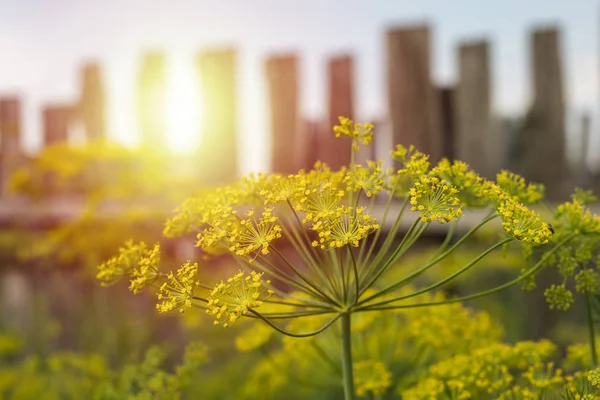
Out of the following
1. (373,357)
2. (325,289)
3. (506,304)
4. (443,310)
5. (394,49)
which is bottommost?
(506,304)

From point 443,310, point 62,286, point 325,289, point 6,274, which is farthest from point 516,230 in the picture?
point 6,274

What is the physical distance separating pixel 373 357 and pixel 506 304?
132 inches

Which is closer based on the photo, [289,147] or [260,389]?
[260,389]

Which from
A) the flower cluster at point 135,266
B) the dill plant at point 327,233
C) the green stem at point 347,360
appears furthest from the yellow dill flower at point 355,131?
the flower cluster at point 135,266

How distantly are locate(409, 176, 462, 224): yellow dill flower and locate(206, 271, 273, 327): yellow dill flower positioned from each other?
390mm

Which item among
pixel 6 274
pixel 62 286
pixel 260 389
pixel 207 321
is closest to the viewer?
pixel 260 389

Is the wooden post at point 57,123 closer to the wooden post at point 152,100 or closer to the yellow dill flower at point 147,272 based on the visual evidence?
the wooden post at point 152,100

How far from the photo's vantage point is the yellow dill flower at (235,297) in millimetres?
1315

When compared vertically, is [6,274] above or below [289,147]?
below

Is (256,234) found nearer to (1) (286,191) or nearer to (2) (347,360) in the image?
(1) (286,191)

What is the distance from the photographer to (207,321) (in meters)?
5.11

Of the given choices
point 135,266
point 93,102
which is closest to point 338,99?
point 93,102

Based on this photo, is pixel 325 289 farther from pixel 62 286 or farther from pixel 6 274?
pixel 6 274

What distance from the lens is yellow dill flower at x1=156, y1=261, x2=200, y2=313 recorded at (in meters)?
1.38
